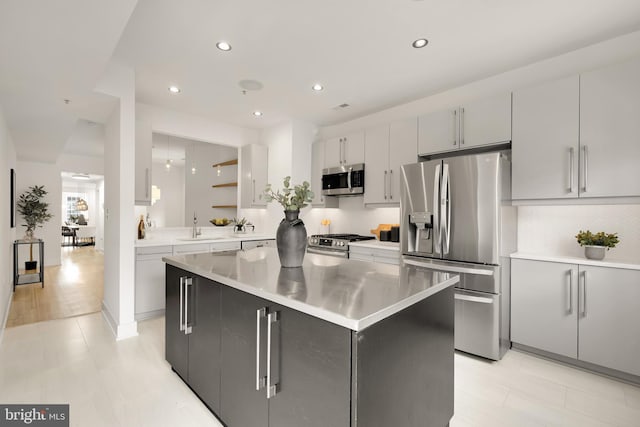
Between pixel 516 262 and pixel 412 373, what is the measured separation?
1.92 meters

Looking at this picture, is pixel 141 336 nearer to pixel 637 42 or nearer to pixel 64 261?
pixel 637 42

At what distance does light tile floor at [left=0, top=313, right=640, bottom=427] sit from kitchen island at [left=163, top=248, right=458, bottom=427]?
305 millimetres

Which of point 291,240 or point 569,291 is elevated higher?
point 291,240

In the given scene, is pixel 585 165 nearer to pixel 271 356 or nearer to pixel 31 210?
pixel 271 356

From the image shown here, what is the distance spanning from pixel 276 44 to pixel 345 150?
1.94 meters

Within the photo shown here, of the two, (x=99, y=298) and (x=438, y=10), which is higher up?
(x=438, y=10)

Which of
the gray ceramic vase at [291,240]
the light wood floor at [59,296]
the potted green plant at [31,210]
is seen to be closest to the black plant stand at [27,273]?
the light wood floor at [59,296]

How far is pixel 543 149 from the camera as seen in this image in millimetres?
2596

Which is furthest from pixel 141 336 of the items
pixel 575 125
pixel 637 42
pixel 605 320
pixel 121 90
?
pixel 637 42

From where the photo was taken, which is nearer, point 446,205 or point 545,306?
point 545,306

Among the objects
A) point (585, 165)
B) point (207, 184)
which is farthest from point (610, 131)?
point (207, 184)

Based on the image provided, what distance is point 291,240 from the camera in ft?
5.96

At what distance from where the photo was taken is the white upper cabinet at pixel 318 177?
4.59 meters

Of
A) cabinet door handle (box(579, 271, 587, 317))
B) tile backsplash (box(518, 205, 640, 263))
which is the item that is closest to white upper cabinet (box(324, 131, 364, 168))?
tile backsplash (box(518, 205, 640, 263))
